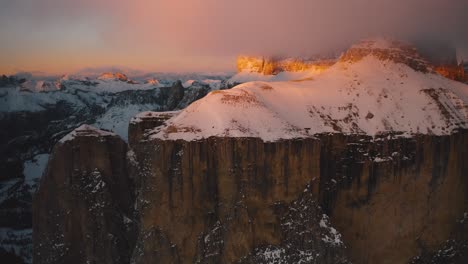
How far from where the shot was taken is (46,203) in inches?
1308

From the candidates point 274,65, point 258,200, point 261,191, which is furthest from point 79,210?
point 274,65

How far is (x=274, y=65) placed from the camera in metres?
95.3

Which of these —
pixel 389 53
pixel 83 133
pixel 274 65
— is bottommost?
pixel 83 133

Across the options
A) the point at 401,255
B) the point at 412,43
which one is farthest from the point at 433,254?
the point at 412,43

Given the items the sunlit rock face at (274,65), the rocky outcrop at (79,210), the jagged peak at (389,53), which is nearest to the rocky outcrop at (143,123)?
the rocky outcrop at (79,210)

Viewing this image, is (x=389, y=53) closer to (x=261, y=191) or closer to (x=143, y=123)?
(x=261, y=191)

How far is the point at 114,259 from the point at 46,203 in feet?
26.1

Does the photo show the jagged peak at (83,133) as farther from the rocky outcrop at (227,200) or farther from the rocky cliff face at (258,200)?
the rocky outcrop at (227,200)

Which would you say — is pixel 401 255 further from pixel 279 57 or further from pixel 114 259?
pixel 279 57

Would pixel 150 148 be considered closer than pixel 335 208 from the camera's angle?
Yes

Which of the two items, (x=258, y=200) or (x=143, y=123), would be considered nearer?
(x=258, y=200)

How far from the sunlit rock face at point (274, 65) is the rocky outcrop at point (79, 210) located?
51905 mm

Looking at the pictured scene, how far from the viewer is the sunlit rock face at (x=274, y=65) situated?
77.7 metres

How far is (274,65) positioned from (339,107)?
209ft
